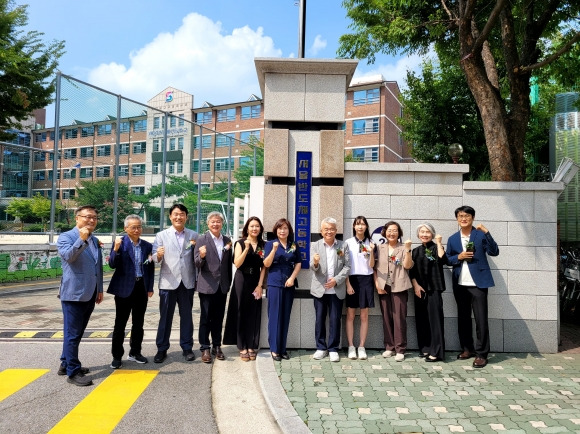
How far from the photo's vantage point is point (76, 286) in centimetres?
475

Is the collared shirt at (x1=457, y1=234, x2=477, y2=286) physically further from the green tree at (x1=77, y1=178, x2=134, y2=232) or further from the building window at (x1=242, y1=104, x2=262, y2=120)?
the building window at (x1=242, y1=104, x2=262, y2=120)

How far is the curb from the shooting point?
3.58 meters

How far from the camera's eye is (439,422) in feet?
12.2

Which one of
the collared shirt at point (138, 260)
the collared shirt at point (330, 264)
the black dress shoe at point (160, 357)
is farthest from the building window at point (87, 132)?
the collared shirt at point (330, 264)

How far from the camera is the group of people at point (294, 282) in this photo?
5457 millimetres

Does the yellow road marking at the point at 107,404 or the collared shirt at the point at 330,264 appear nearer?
the yellow road marking at the point at 107,404

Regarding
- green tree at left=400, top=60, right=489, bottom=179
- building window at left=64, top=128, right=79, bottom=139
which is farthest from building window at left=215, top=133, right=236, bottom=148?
green tree at left=400, top=60, right=489, bottom=179

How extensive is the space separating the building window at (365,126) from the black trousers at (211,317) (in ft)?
108

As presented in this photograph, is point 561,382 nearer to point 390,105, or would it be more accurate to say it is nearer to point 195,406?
point 195,406

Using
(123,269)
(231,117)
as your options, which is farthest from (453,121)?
(231,117)

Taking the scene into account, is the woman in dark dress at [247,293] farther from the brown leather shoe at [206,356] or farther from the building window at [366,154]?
the building window at [366,154]

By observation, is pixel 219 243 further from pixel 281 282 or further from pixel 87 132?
pixel 87 132

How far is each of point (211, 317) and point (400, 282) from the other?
237 cm

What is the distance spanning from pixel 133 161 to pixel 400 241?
8606 millimetres
